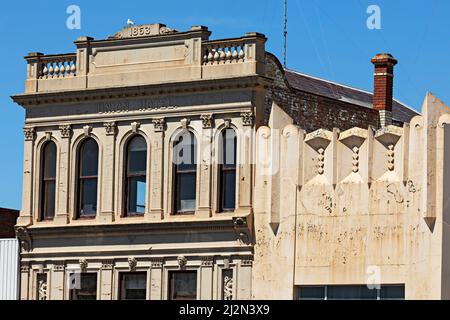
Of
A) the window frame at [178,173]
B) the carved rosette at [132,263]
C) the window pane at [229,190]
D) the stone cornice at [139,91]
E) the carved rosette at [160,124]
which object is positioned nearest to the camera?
the stone cornice at [139,91]

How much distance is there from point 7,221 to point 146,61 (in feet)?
40.8

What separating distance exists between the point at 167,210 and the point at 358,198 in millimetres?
6174

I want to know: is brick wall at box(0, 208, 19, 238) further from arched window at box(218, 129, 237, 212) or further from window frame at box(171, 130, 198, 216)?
arched window at box(218, 129, 237, 212)

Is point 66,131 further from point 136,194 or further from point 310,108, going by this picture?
point 310,108

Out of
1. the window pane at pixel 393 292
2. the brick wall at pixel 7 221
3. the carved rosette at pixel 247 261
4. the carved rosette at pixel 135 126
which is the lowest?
the window pane at pixel 393 292

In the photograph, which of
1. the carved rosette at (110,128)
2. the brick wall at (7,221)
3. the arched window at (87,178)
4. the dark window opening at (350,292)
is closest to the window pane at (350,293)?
the dark window opening at (350,292)

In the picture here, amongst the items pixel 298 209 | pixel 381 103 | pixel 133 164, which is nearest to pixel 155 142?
pixel 133 164

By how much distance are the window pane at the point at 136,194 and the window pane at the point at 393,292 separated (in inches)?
331

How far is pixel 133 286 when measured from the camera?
4666cm

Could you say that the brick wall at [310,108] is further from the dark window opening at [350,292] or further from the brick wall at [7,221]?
the brick wall at [7,221]

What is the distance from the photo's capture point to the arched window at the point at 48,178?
4869 centimetres
